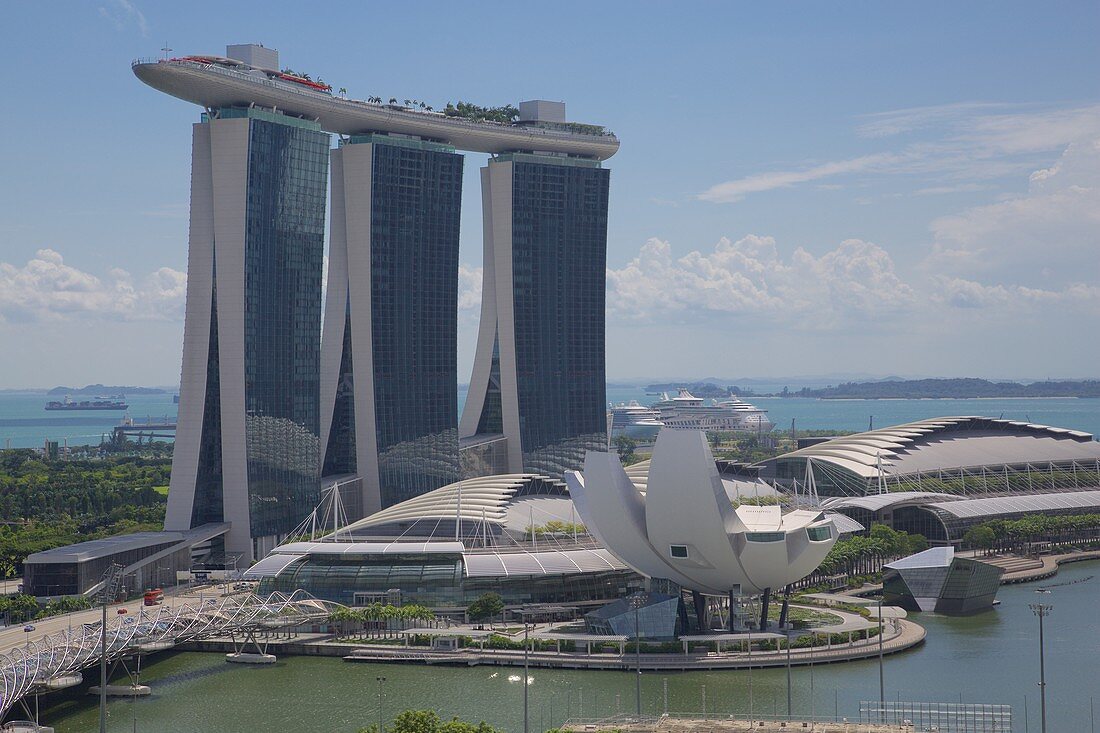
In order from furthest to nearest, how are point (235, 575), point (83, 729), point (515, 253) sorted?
1. point (515, 253)
2. point (235, 575)
3. point (83, 729)

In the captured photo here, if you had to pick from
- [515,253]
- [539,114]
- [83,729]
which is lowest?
[83,729]

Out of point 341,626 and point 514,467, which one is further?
point 514,467

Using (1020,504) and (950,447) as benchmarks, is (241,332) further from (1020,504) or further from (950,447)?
(950,447)

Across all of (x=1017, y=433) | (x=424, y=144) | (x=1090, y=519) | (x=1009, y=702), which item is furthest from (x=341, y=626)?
(x=1017, y=433)

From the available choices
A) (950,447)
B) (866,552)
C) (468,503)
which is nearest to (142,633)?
(468,503)

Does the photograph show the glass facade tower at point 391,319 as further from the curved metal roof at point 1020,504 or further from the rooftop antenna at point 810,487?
the curved metal roof at point 1020,504

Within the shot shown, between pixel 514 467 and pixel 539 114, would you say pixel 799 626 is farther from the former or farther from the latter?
pixel 539 114

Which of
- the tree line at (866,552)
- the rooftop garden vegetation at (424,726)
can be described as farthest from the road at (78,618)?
the tree line at (866,552)

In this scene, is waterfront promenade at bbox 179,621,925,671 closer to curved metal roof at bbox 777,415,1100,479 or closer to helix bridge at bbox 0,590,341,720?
helix bridge at bbox 0,590,341,720
